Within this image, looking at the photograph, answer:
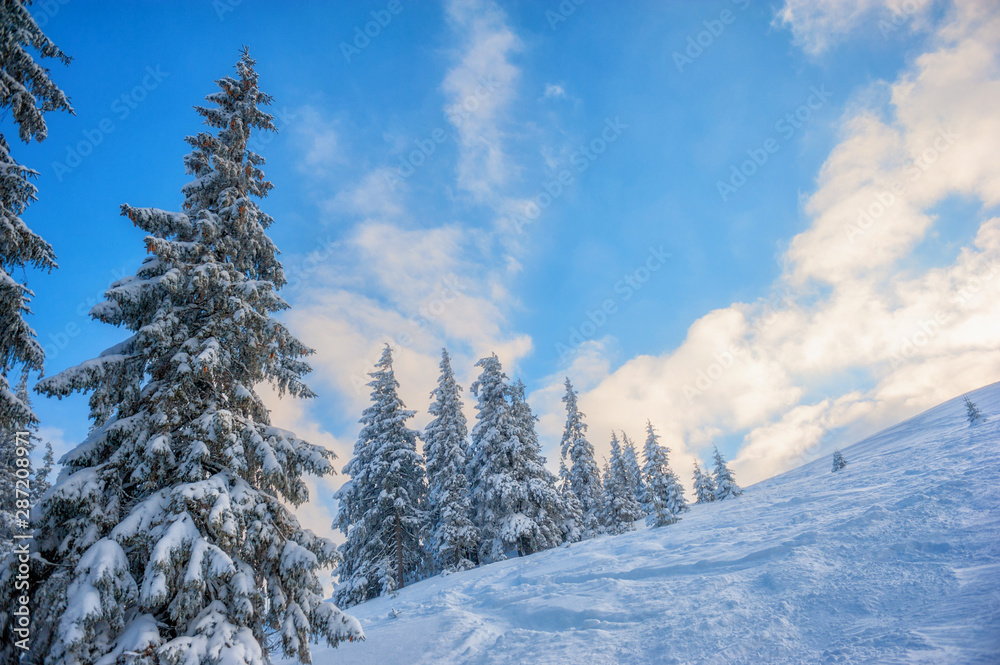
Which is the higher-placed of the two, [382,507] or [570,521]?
[382,507]

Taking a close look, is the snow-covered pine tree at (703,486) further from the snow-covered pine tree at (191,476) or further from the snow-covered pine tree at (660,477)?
the snow-covered pine tree at (191,476)

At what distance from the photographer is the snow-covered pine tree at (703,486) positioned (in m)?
42.3

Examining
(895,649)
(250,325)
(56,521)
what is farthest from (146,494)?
(895,649)

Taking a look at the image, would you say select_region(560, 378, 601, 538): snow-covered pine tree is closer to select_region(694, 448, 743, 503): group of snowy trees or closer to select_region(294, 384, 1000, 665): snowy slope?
select_region(694, 448, 743, 503): group of snowy trees

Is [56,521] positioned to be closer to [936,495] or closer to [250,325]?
[250,325]

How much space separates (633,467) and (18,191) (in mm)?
51507

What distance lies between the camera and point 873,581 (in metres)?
6.75

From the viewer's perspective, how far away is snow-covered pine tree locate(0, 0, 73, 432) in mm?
7285

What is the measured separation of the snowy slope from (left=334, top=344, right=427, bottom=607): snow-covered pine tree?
1108 cm

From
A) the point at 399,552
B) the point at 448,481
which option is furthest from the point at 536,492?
the point at 399,552

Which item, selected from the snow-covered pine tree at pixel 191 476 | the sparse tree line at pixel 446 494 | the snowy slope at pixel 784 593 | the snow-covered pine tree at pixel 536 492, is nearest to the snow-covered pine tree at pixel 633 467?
the sparse tree line at pixel 446 494

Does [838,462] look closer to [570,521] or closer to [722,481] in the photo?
[570,521]

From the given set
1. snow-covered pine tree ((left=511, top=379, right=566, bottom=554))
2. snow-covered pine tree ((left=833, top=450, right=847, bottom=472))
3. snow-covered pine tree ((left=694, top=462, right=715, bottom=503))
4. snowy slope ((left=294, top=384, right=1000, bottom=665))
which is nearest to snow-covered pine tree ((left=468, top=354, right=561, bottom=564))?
snow-covered pine tree ((left=511, top=379, right=566, bottom=554))

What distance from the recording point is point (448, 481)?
25312 millimetres
